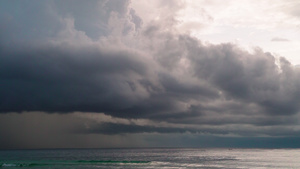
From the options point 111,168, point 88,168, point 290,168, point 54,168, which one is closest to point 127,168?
point 111,168

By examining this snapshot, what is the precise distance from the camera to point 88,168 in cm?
10450

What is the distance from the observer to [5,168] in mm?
107250

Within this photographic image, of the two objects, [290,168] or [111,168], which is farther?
[290,168]

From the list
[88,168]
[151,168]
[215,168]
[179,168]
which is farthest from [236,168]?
[88,168]

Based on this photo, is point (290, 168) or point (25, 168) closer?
point (25, 168)

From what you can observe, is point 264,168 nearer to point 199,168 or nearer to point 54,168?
point 199,168

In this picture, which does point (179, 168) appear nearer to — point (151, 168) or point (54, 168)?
point (151, 168)

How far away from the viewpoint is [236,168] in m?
109

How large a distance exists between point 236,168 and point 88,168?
50.9 m

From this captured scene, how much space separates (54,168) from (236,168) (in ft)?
204

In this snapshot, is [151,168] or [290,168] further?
[290,168]

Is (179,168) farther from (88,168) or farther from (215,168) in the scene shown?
(88,168)

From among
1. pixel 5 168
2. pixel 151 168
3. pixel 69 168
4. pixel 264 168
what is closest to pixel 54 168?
pixel 69 168

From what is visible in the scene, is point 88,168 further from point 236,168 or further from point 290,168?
point 290,168
